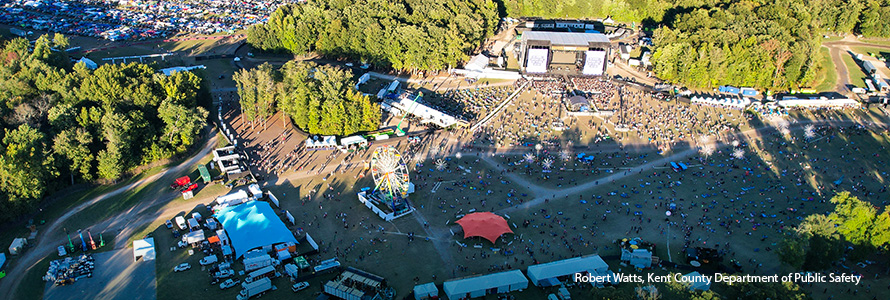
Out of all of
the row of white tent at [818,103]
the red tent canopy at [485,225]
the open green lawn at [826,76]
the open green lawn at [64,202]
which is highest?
the red tent canopy at [485,225]

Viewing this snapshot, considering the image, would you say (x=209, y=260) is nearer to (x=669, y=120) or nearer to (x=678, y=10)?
(x=669, y=120)

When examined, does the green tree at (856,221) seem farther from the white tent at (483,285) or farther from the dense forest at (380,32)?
the dense forest at (380,32)

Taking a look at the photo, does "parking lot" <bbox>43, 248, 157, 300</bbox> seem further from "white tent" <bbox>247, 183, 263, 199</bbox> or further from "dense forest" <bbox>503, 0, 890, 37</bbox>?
"dense forest" <bbox>503, 0, 890, 37</bbox>

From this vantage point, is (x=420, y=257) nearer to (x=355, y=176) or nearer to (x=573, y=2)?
(x=355, y=176)

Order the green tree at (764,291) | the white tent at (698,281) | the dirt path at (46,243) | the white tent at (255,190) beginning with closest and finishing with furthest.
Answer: the green tree at (764,291) < the white tent at (698,281) < the dirt path at (46,243) < the white tent at (255,190)

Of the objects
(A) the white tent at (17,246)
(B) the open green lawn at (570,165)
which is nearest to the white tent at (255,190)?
(A) the white tent at (17,246)

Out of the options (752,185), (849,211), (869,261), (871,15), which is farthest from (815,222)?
(871,15)

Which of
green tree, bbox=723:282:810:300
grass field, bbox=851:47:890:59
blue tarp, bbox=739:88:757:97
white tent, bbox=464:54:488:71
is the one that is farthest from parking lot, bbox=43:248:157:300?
grass field, bbox=851:47:890:59
